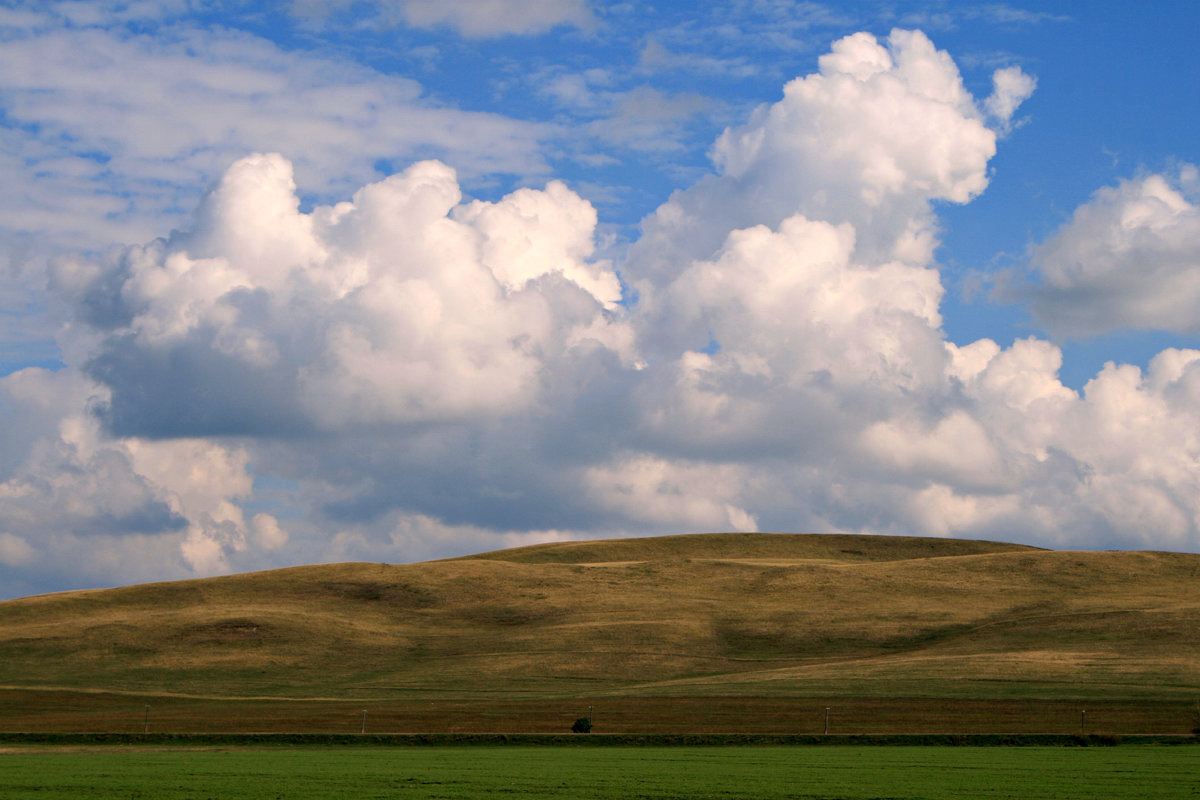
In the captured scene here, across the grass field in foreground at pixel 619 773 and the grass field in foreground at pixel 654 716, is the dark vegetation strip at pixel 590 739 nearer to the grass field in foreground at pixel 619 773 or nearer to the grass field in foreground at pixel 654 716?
the grass field in foreground at pixel 654 716

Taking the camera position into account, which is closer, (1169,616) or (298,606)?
(1169,616)

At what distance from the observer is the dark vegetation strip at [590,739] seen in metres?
44.6

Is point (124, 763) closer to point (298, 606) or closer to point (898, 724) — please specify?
point (898, 724)

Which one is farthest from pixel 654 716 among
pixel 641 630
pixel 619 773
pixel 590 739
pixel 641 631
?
pixel 641 630

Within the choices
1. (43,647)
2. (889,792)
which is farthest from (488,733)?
(43,647)

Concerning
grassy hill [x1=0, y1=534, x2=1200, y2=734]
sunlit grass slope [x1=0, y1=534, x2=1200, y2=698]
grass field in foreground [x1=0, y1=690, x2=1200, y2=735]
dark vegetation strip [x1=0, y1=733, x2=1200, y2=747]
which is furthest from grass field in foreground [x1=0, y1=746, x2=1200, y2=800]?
sunlit grass slope [x1=0, y1=534, x2=1200, y2=698]

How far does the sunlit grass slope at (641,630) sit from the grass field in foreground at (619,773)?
23.3 metres

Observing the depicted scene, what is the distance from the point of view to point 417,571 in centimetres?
11088

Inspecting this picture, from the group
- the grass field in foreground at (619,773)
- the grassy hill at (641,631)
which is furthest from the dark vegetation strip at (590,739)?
the grassy hill at (641,631)

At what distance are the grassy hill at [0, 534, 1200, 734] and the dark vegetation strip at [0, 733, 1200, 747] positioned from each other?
13.3 m

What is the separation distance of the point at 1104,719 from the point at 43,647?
72329 millimetres

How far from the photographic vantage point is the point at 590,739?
4659 cm

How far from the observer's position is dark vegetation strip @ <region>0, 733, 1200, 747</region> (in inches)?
1757

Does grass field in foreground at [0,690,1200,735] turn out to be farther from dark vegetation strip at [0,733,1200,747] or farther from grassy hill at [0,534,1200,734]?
grassy hill at [0,534,1200,734]
